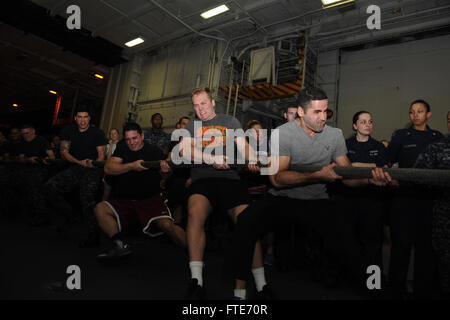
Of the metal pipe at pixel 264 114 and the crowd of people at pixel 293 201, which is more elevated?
the metal pipe at pixel 264 114

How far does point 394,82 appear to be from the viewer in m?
7.43

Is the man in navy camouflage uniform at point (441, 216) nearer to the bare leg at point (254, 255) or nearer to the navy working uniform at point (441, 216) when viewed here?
the navy working uniform at point (441, 216)

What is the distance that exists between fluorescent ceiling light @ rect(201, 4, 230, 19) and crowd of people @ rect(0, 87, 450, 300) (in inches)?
200

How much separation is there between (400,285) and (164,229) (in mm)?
2146

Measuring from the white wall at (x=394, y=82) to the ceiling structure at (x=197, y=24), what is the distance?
15.6 inches

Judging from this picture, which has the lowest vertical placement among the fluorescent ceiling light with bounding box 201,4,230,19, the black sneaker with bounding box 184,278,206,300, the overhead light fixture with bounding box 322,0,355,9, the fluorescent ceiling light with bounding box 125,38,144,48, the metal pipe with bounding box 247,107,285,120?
the black sneaker with bounding box 184,278,206,300

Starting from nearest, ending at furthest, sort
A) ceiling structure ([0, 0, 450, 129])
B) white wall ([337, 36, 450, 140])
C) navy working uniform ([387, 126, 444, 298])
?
navy working uniform ([387, 126, 444, 298])
ceiling structure ([0, 0, 450, 129])
white wall ([337, 36, 450, 140])

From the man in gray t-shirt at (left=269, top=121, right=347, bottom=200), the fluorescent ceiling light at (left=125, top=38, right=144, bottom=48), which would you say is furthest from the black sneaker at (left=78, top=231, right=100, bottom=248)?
the fluorescent ceiling light at (left=125, top=38, right=144, bottom=48)

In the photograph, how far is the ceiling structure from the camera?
663cm

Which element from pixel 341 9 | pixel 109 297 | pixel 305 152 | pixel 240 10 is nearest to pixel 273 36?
pixel 240 10

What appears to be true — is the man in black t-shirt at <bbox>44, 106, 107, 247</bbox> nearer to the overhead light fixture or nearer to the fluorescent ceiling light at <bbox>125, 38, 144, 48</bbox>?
the overhead light fixture

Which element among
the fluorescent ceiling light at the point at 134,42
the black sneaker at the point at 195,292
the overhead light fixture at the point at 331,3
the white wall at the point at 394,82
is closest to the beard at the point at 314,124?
the black sneaker at the point at 195,292

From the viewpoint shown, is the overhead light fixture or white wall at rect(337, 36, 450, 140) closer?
the overhead light fixture

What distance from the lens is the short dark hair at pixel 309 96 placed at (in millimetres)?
2012
